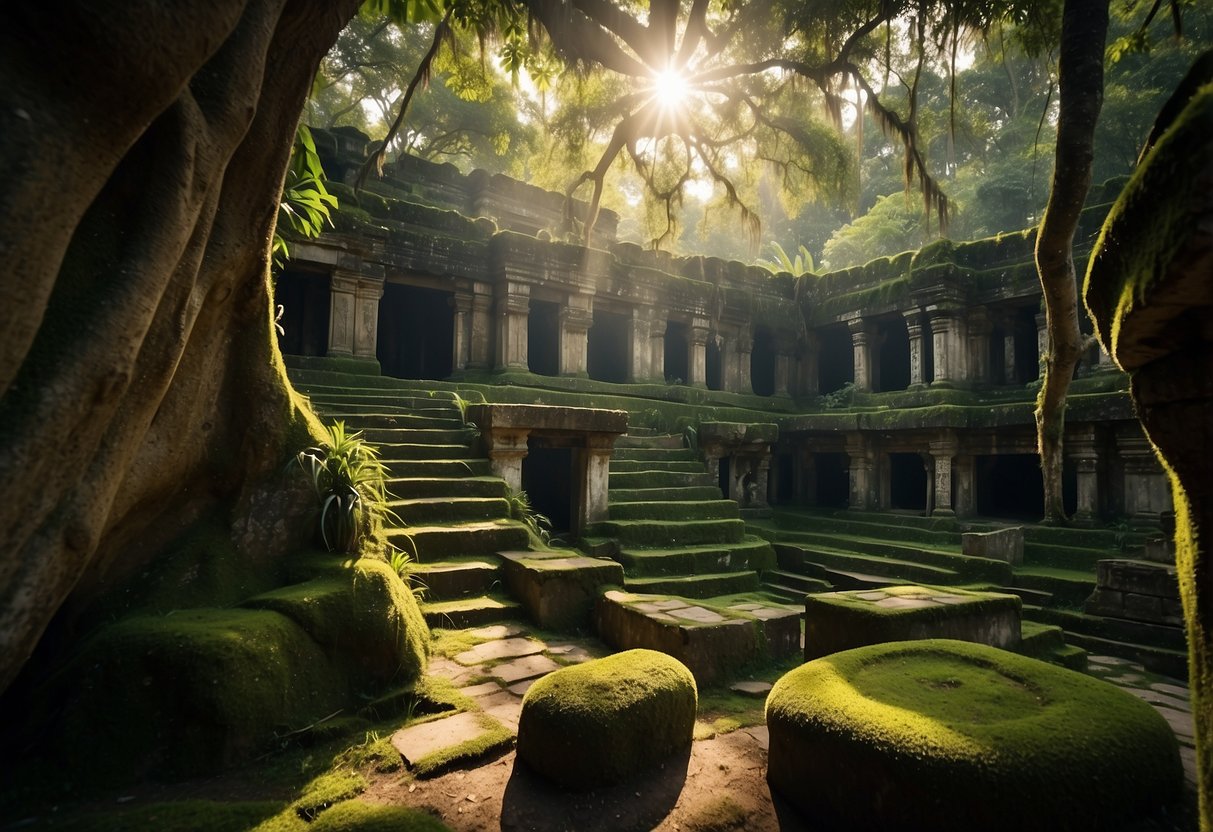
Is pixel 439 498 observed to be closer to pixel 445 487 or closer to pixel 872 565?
pixel 445 487

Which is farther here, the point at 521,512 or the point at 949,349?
the point at 949,349

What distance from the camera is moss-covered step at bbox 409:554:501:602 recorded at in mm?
4758

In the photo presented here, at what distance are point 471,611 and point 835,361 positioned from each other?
13.0m

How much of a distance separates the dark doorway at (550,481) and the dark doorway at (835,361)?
8834 mm

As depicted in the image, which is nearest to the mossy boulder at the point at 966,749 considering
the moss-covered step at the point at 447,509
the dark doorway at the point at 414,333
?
the moss-covered step at the point at 447,509

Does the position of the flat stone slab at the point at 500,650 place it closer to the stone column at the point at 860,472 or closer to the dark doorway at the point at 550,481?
the dark doorway at the point at 550,481

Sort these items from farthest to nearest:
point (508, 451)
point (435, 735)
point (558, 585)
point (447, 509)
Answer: point (508, 451)
point (447, 509)
point (558, 585)
point (435, 735)

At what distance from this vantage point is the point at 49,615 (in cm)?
198

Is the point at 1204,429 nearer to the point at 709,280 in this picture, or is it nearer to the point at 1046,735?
the point at 1046,735

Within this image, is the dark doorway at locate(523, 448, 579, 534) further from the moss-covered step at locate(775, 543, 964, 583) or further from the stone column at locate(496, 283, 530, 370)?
the moss-covered step at locate(775, 543, 964, 583)

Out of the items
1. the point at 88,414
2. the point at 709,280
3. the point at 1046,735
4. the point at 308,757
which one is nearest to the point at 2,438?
the point at 88,414

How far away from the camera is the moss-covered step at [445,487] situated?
5820 millimetres

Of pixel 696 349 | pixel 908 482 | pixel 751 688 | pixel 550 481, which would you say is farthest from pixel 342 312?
pixel 908 482

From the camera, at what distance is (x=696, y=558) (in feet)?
21.3
